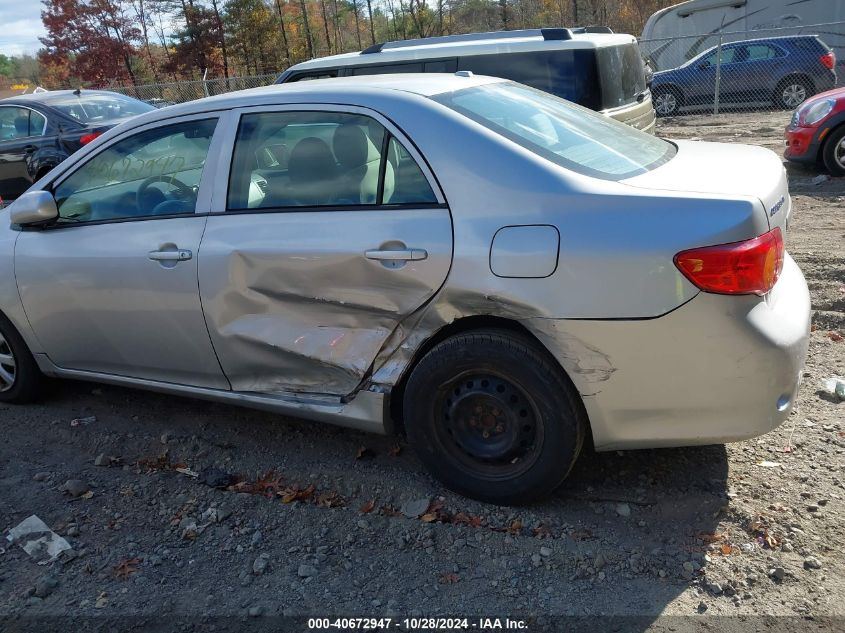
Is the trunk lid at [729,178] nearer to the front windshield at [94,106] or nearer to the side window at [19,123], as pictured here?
the front windshield at [94,106]

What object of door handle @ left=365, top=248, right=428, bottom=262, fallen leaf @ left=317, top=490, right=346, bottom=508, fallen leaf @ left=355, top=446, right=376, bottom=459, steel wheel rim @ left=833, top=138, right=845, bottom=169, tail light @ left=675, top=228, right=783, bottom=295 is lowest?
fallen leaf @ left=317, top=490, right=346, bottom=508

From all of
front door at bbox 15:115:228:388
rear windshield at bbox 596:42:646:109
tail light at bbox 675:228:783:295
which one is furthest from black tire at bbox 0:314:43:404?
rear windshield at bbox 596:42:646:109

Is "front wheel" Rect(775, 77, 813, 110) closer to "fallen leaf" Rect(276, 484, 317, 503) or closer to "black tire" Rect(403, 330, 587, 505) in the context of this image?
"black tire" Rect(403, 330, 587, 505)

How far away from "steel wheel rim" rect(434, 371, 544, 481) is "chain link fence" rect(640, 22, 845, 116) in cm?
1591

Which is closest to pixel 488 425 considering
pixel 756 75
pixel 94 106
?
pixel 94 106

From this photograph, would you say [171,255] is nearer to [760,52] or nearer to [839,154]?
[839,154]

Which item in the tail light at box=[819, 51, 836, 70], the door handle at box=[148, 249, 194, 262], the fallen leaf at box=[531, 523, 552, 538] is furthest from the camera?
the tail light at box=[819, 51, 836, 70]

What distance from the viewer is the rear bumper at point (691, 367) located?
2572 mm

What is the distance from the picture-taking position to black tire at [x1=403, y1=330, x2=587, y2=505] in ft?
9.27

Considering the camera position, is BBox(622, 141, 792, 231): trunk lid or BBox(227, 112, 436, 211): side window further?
BBox(227, 112, 436, 211): side window

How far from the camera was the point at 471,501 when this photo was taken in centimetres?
318

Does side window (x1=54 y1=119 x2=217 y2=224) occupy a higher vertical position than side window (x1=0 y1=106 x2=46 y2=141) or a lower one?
lower

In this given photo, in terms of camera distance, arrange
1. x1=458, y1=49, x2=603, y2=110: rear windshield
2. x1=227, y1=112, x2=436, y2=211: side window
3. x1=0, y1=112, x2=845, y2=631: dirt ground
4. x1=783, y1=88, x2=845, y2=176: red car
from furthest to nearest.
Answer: x1=783, y1=88, x2=845, y2=176: red car, x1=458, y1=49, x2=603, y2=110: rear windshield, x1=227, y1=112, x2=436, y2=211: side window, x1=0, y1=112, x2=845, y2=631: dirt ground

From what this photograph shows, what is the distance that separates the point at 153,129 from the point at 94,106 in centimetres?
736
